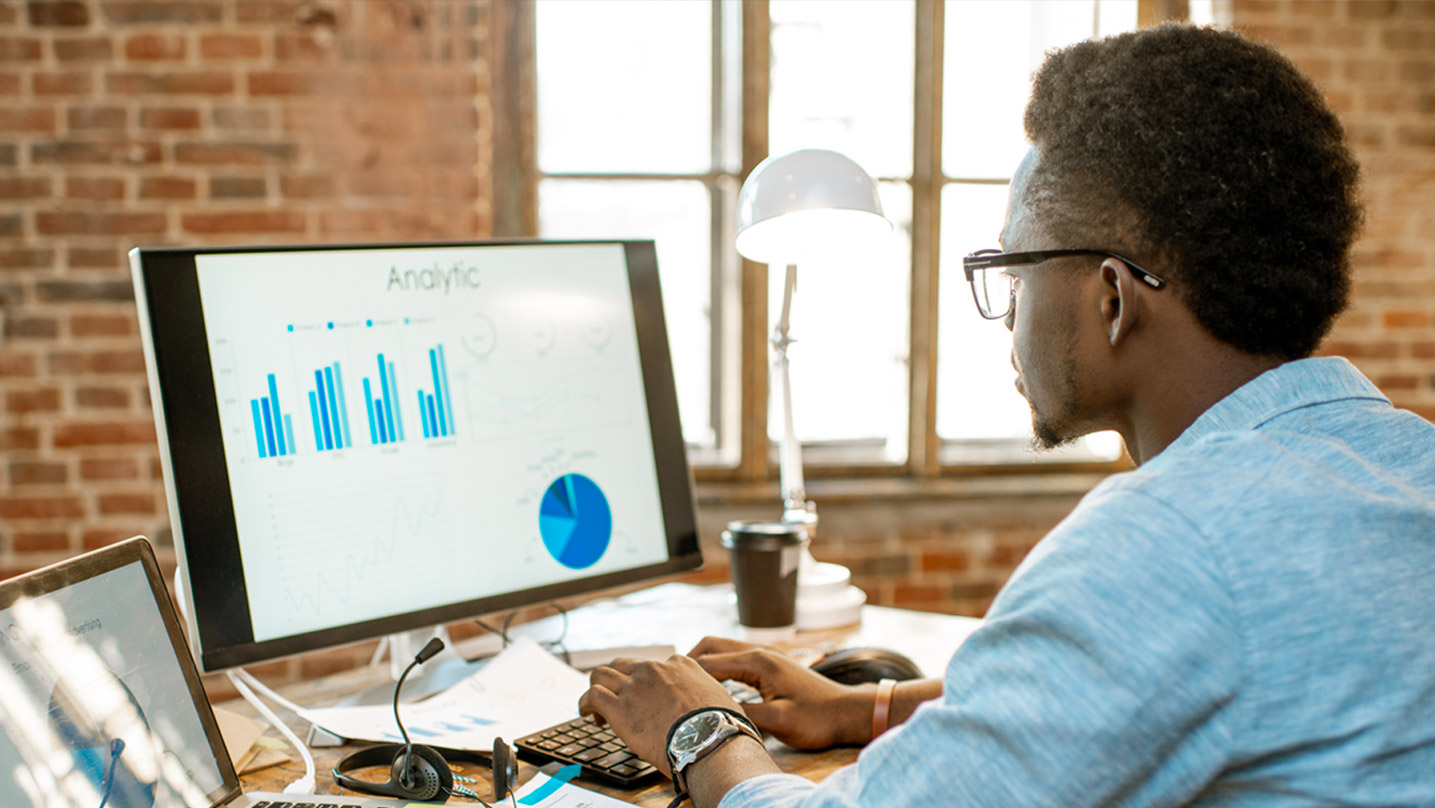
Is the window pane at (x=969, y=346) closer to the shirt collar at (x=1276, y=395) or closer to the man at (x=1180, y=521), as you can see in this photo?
the man at (x=1180, y=521)

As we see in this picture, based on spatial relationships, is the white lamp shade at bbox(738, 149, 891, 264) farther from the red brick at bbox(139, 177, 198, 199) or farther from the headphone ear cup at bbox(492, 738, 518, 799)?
the red brick at bbox(139, 177, 198, 199)

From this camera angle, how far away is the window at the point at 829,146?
248 cm

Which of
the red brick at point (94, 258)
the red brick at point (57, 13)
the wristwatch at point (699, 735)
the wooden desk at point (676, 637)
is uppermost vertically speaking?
the red brick at point (57, 13)

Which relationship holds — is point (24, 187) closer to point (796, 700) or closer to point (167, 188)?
point (167, 188)

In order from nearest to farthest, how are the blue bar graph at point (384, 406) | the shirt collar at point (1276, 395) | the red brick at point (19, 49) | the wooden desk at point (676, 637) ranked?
the shirt collar at point (1276, 395), the wooden desk at point (676, 637), the blue bar graph at point (384, 406), the red brick at point (19, 49)

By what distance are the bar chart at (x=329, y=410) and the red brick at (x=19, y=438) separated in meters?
1.42

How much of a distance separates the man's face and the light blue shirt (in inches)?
7.8

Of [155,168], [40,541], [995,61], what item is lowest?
[40,541]

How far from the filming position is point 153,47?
6.88ft

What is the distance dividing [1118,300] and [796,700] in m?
0.51

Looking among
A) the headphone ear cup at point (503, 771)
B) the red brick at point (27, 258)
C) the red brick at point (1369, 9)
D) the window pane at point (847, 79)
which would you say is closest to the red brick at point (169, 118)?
the red brick at point (27, 258)

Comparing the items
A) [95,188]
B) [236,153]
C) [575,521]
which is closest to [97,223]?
[95,188]

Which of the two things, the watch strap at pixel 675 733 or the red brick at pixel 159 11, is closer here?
the watch strap at pixel 675 733

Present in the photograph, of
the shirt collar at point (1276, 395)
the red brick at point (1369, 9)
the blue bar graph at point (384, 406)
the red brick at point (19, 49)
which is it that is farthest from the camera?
the red brick at point (1369, 9)
